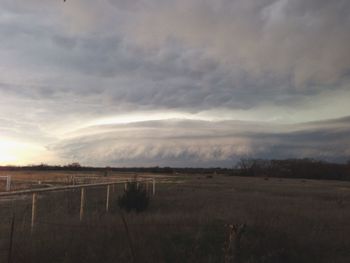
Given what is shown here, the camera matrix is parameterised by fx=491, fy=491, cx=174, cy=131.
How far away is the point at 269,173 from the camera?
13512 cm

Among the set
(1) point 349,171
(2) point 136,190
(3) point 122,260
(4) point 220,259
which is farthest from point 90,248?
(1) point 349,171

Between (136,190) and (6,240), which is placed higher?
(136,190)

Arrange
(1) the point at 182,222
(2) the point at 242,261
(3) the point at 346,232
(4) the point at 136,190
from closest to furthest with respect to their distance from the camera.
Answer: (2) the point at 242,261, (1) the point at 182,222, (3) the point at 346,232, (4) the point at 136,190

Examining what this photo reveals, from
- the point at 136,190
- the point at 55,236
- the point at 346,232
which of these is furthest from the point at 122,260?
the point at 136,190

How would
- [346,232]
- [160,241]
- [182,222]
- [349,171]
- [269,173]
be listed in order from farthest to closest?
[269,173] < [349,171] < [346,232] < [182,222] < [160,241]

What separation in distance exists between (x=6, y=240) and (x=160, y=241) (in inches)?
138

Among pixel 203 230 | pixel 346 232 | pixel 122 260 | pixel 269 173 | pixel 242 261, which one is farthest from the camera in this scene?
pixel 269 173

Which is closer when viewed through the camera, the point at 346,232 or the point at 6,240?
the point at 6,240

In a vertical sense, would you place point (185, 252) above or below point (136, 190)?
below

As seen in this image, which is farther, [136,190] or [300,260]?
[136,190]

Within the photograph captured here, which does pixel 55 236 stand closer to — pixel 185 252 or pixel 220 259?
pixel 185 252

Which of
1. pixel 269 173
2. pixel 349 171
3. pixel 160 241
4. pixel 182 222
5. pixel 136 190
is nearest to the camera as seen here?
pixel 160 241

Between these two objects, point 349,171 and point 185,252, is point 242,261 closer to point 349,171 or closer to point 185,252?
point 185,252

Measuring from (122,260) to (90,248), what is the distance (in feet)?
2.74
